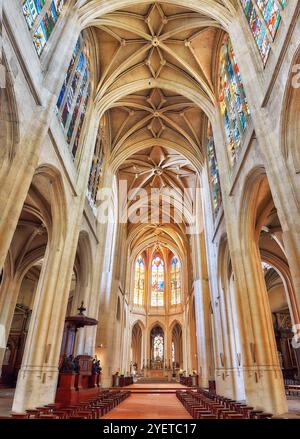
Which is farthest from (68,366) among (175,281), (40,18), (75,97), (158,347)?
(175,281)

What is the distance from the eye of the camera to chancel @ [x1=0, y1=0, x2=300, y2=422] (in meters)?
6.73

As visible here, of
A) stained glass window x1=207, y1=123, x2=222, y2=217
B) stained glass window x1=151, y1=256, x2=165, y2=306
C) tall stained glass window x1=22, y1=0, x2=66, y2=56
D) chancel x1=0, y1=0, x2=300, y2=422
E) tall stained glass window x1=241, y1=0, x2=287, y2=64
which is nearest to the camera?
chancel x1=0, y1=0, x2=300, y2=422

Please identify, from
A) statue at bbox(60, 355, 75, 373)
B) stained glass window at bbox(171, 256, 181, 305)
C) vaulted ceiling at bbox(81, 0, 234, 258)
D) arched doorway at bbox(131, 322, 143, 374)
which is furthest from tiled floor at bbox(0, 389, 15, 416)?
stained glass window at bbox(171, 256, 181, 305)

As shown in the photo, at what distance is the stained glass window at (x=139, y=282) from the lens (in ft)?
115

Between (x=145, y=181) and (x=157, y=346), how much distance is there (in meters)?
21.4

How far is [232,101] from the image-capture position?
12.0 meters

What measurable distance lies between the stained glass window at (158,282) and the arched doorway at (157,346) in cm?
312

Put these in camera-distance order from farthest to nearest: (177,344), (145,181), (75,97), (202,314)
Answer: (177,344) < (145,181) < (202,314) < (75,97)

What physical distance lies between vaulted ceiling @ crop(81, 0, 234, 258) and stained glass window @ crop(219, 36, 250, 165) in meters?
0.87

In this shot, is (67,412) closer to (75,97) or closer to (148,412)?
(148,412)

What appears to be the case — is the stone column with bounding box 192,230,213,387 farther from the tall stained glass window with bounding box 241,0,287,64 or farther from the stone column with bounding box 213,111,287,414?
the tall stained glass window with bounding box 241,0,287,64

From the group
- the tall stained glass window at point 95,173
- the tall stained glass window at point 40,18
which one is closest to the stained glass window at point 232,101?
the tall stained glass window at point 40,18

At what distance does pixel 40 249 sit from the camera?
17656 millimetres

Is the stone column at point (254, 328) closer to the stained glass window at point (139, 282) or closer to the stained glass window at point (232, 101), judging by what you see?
the stained glass window at point (232, 101)
